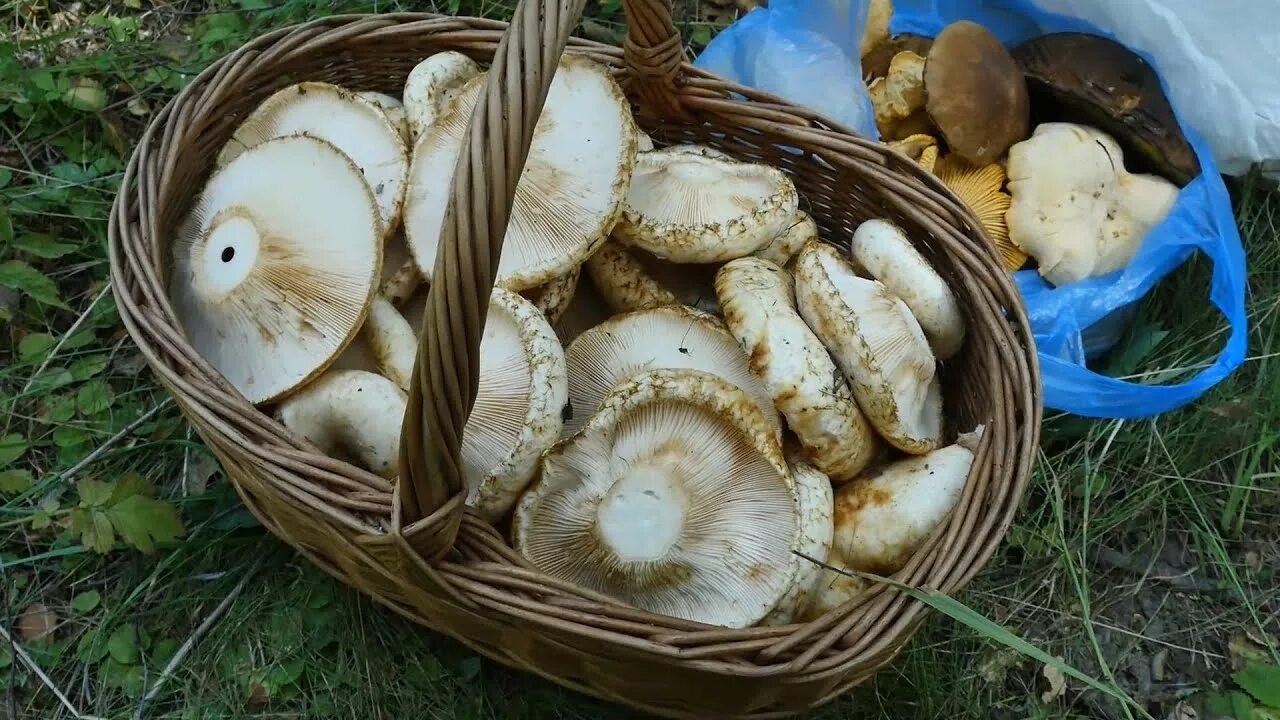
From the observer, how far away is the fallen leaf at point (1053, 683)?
1822mm

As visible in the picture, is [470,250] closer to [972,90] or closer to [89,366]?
[89,366]

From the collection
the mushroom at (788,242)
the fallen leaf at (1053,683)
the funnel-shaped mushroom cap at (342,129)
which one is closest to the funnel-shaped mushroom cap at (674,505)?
the mushroom at (788,242)

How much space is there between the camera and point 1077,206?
2199 millimetres

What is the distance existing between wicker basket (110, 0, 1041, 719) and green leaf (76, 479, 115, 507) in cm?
32

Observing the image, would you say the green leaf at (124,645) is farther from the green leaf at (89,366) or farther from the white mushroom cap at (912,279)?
the white mushroom cap at (912,279)

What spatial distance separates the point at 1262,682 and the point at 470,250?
176cm

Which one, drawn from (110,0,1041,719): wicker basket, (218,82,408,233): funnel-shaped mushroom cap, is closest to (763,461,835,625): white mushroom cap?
(110,0,1041,719): wicker basket

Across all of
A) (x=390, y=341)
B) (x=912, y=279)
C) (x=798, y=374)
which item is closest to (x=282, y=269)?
(x=390, y=341)

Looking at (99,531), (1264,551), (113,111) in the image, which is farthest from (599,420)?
(113,111)

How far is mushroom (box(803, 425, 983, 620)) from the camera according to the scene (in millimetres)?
1435

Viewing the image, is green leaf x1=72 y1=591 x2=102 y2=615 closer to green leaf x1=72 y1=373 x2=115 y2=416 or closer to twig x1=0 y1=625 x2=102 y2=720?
twig x1=0 y1=625 x2=102 y2=720

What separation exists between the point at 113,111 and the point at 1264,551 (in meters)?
2.92

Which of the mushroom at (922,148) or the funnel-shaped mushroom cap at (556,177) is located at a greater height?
the funnel-shaped mushroom cap at (556,177)

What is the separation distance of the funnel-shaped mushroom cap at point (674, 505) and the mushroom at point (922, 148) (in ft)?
3.73
